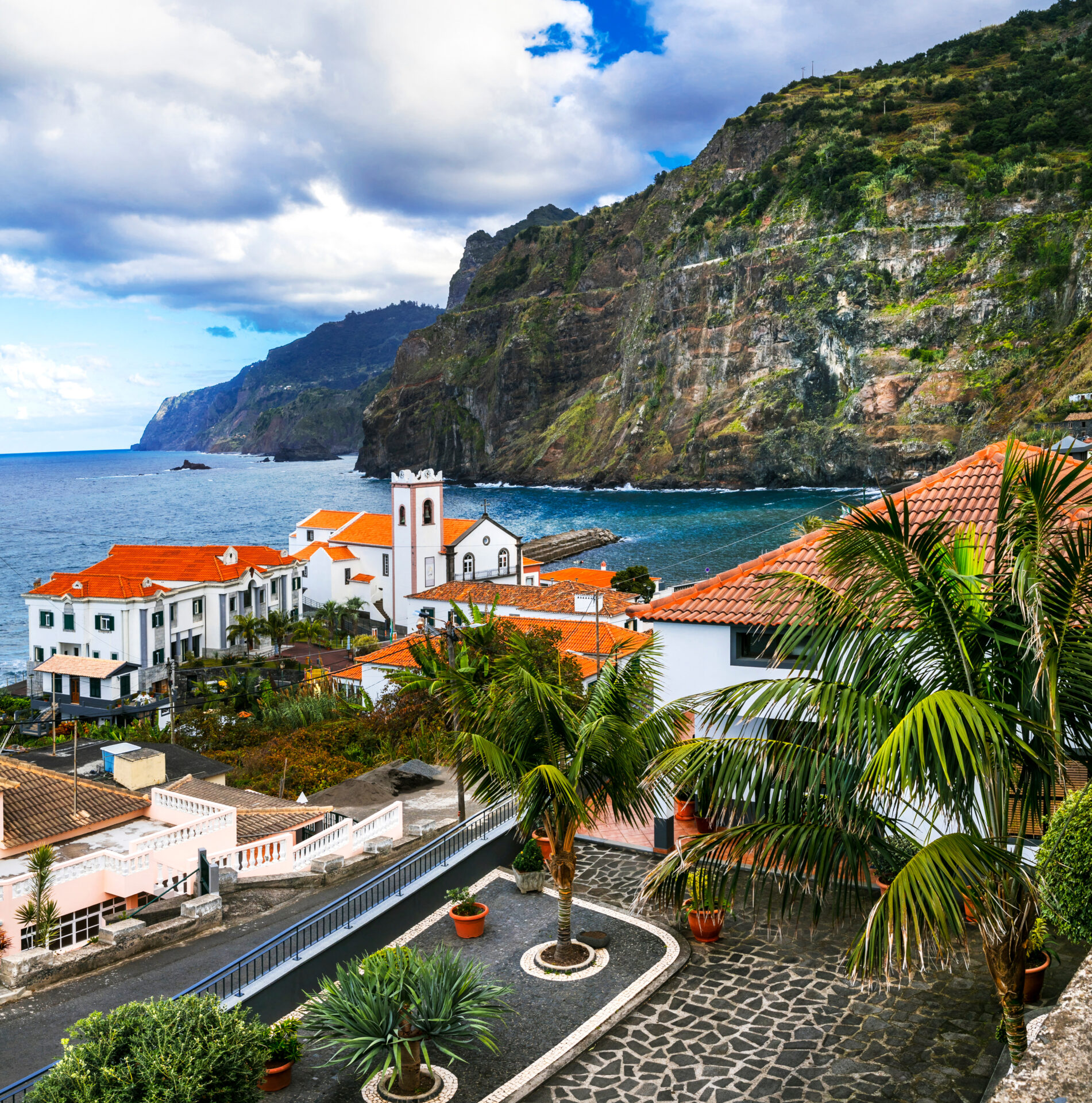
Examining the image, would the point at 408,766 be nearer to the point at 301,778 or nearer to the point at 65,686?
the point at 301,778

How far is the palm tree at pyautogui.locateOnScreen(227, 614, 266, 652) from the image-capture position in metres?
58.2

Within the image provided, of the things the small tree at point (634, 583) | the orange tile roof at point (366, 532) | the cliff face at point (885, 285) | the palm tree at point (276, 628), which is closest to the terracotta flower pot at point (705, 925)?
the palm tree at point (276, 628)

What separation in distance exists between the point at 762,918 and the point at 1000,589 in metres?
8.66

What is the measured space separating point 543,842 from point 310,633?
159 ft

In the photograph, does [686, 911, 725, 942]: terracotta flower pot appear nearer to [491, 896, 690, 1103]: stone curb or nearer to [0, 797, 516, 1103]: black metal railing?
[491, 896, 690, 1103]: stone curb

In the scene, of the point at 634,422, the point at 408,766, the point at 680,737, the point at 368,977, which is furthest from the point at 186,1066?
the point at 634,422

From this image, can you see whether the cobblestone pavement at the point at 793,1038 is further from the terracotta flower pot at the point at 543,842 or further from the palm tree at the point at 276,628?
the palm tree at the point at 276,628

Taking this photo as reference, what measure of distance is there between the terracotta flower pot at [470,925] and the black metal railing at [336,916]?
3.63 ft

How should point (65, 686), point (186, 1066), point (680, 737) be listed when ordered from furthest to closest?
point (65, 686) < point (680, 737) < point (186, 1066)

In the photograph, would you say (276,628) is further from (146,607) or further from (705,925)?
(705,925)

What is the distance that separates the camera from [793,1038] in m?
10.3

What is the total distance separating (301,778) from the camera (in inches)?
1078

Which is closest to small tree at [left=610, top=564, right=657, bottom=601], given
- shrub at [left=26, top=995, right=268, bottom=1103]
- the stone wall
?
shrub at [left=26, top=995, right=268, bottom=1103]

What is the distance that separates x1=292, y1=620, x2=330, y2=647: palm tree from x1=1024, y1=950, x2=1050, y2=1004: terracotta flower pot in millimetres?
54831
